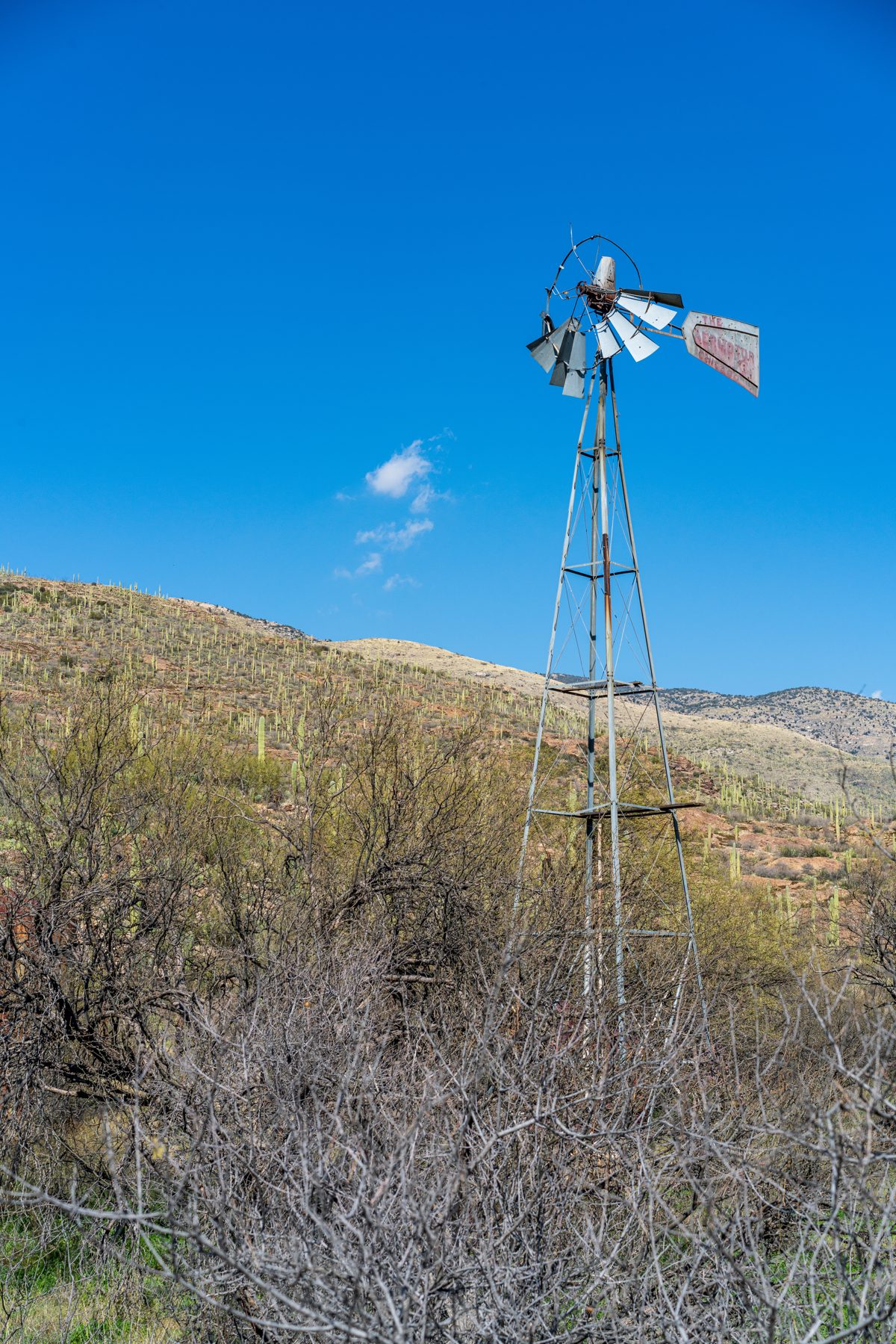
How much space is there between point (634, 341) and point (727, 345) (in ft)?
3.63

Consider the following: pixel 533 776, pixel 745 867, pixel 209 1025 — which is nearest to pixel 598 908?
pixel 533 776

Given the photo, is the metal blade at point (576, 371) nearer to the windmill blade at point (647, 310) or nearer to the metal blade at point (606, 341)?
the metal blade at point (606, 341)

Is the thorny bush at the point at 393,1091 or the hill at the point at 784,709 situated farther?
the hill at the point at 784,709

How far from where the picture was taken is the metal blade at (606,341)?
1326 cm

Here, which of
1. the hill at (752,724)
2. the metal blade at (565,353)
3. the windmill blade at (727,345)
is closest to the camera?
the windmill blade at (727,345)

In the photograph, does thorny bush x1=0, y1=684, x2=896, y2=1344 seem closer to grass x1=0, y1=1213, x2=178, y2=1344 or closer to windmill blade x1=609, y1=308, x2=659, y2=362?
grass x1=0, y1=1213, x2=178, y2=1344

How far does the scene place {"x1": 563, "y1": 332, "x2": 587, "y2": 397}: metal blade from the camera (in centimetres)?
1339

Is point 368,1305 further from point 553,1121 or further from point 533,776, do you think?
point 533,776

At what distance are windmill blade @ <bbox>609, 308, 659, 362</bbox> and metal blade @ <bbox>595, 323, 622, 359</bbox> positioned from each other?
0.10m

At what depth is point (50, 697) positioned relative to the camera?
3294cm

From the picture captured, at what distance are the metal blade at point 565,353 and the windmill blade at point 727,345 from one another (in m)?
1.34

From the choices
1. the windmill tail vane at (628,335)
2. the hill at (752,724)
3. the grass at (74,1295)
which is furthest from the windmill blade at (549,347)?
the hill at (752,724)

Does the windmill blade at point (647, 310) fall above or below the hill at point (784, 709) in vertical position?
below

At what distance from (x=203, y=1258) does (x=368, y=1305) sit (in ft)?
8.45
